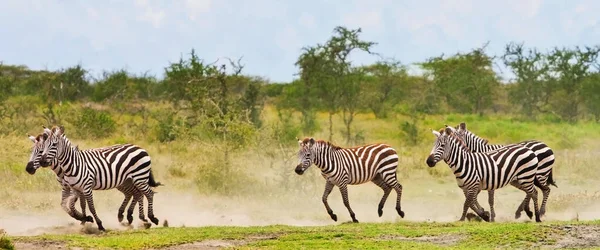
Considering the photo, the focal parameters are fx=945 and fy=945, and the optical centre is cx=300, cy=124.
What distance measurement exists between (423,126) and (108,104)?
39.4 feet

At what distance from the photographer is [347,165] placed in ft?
50.3

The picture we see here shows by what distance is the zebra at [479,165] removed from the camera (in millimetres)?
14617

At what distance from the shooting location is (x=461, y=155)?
48.1 ft

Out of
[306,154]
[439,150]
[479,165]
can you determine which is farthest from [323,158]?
[479,165]

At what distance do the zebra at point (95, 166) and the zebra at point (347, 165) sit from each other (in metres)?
2.47

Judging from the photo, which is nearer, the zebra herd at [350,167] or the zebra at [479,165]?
the zebra herd at [350,167]

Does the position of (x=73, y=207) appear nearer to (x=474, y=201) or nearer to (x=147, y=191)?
(x=147, y=191)

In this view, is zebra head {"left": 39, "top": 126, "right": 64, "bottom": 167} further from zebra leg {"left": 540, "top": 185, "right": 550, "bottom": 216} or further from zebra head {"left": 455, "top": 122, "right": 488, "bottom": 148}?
zebra leg {"left": 540, "top": 185, "right": 550, "bottom": 216}

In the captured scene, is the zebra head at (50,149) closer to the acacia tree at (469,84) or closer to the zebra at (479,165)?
the zebra at (479,165)

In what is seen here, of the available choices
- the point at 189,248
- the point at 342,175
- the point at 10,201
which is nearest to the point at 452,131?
the point at 342,175

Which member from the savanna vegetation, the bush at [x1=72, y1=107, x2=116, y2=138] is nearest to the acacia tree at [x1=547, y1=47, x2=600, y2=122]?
the savanna vegetation

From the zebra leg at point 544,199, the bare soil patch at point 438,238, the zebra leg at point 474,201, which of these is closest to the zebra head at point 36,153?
the bare soil patch at point 438,238

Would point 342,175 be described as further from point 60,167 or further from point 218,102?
point 218,102

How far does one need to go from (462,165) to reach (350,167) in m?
1.85
